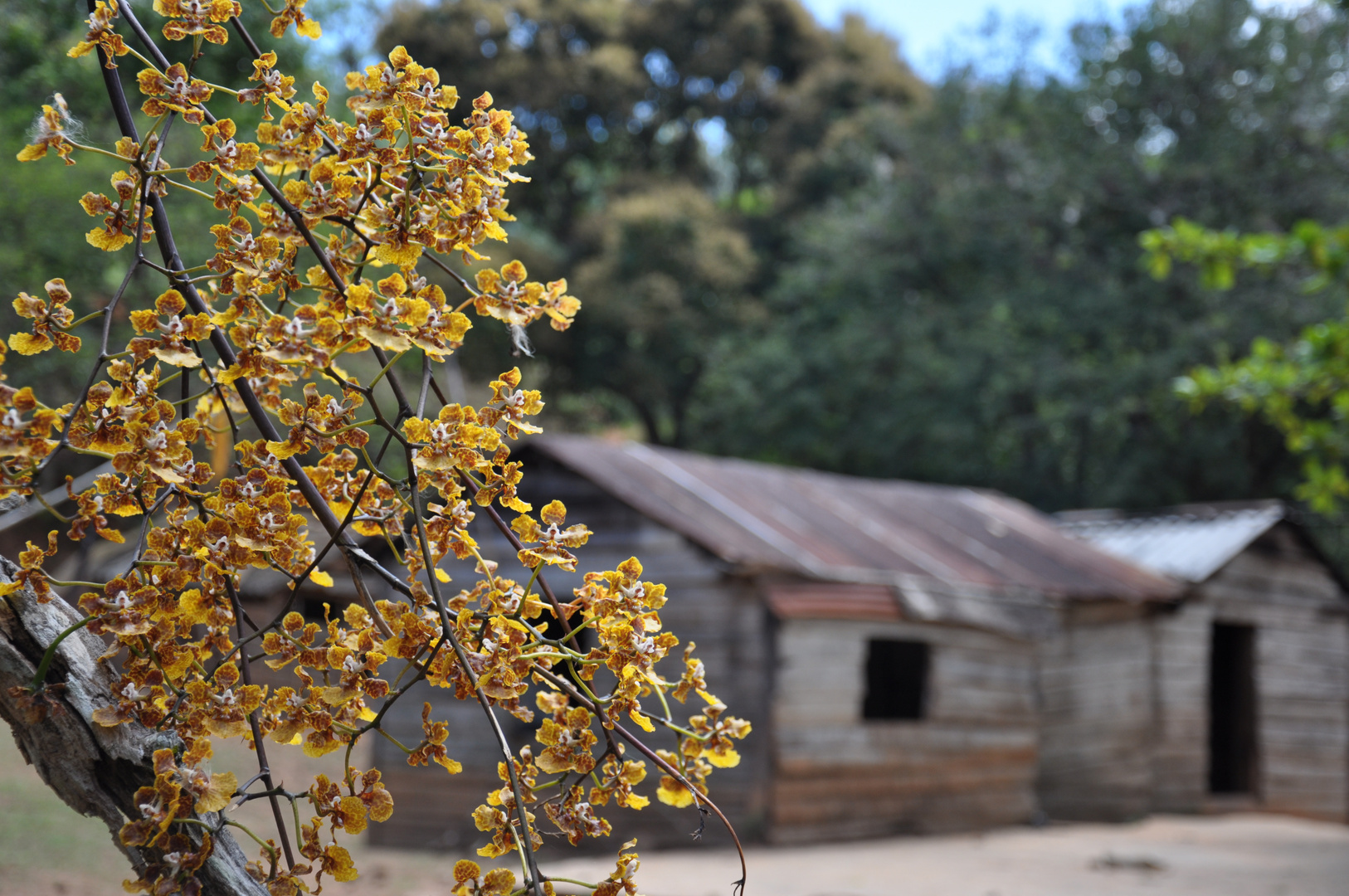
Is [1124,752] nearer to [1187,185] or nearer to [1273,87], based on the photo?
[1187,185]

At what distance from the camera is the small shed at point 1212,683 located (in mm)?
11398

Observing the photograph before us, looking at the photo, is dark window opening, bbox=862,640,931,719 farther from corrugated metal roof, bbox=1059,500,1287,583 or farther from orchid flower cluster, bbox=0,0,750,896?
orchid flower cluster, bbox=0,0,750,896

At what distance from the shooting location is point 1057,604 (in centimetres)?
1093

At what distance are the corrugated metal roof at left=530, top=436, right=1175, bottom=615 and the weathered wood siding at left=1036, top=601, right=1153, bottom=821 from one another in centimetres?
64

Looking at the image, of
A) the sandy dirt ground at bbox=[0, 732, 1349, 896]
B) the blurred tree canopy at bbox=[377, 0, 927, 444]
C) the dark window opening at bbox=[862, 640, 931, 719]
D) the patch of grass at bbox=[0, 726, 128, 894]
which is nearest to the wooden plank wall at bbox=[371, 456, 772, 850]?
the sandy dirt ground at bbox=[0, 732, 1349, 896]

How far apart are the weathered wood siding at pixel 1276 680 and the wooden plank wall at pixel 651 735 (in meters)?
5.39

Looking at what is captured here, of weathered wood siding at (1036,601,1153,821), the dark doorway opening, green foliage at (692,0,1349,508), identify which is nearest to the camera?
weathered wood siding at (1036,601,1153,821)

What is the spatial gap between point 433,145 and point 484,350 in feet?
59.9

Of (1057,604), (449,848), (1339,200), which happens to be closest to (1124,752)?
(1057,604)

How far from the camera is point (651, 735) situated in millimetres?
8672

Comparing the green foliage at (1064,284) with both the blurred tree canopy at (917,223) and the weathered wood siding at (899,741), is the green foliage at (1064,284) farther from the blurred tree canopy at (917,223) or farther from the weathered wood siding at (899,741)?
the weathered wood siding at (899,741)

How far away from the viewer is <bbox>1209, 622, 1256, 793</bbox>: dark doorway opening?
1243 centimetres

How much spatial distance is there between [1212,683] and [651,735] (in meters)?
8.64

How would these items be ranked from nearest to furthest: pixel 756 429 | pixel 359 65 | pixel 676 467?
pixel 676 467, pixel 359 65, pixel 756 429
